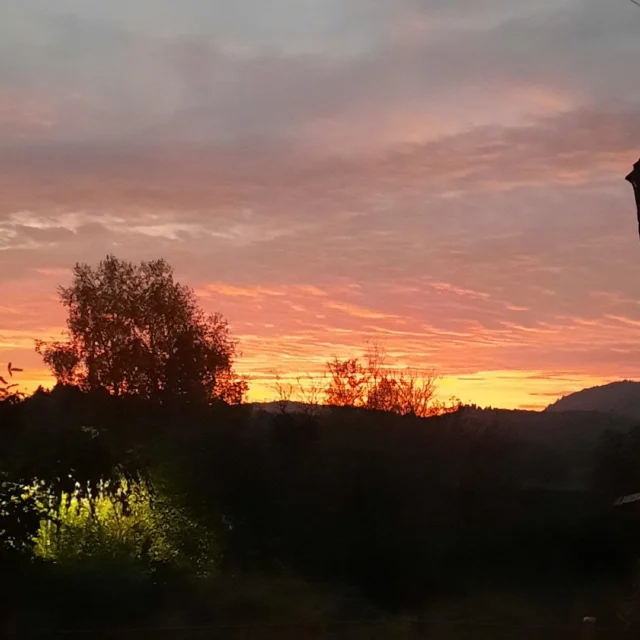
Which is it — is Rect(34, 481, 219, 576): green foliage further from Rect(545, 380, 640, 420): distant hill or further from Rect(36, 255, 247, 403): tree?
Rect(545, 380, 640, 420): distant hill

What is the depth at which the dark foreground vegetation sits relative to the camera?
675 inches

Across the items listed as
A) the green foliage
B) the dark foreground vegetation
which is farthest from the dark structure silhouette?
the green foliage

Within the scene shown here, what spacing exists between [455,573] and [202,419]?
7.21 meters

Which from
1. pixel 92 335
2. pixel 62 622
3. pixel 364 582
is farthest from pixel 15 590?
pixel 92 335

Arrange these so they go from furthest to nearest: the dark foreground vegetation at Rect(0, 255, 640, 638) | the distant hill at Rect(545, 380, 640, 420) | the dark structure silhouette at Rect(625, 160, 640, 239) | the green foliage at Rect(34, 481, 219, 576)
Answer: the distant hill at Rect(545, 380, 640, 420) < the green foliage at Rect(34, 481, 219, 576) < the dark foreground vegetation at Rect(0, 255, 640, 638) < the dark structure silhouette at Rect(625, 160, 640, 239)

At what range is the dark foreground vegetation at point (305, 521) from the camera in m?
17.2

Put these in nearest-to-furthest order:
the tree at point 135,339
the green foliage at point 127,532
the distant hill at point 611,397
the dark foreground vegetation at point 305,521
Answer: the dark foreground vegetation at point 305,521 < the green foliage at point 127,532 < the tree at point 135,339 < the distant hill at point 611,397

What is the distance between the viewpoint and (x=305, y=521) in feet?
76.5

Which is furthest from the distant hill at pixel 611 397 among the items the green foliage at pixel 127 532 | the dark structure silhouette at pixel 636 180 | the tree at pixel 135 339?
the dark structure silhouette at pixel 636 180

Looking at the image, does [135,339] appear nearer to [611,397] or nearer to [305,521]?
[305,521]

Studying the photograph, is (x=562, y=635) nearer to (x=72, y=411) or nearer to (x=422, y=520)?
(x=422, y=520)

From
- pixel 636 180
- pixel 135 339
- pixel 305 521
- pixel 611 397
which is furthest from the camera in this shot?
pixel 611 397

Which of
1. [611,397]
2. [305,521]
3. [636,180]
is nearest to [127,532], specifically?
[305,521]

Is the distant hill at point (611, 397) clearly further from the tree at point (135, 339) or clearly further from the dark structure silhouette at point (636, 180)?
the dark structure silhouette at point (636, 180)
